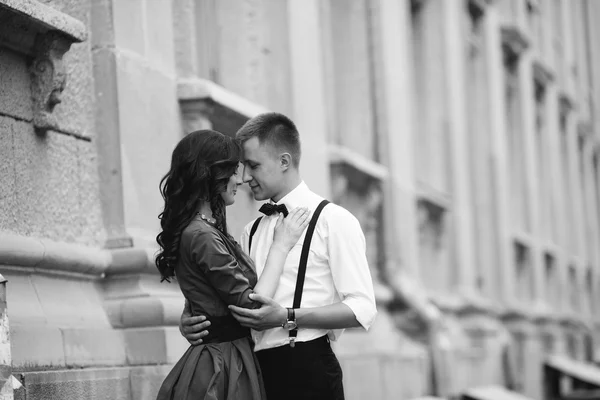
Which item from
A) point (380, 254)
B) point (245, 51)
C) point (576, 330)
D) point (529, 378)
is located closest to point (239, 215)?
point (245, 51)

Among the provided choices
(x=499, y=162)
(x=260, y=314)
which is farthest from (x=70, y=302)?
(x=499, y=162)

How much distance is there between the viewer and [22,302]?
18.4 feet

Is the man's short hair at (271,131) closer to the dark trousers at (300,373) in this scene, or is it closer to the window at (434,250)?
the dark trousers at (300,373)

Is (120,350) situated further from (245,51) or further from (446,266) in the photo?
(446,266)

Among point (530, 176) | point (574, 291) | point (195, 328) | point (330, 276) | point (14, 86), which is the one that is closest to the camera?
point (195, 328)

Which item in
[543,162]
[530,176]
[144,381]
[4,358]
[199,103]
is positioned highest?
[543,162]

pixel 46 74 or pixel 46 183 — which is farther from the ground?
pixel 46 74

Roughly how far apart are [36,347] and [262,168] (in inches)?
55.1

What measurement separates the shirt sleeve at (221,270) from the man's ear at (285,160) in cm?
→ 50

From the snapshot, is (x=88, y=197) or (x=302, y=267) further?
(x=88, y=197)

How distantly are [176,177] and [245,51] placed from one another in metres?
4.70

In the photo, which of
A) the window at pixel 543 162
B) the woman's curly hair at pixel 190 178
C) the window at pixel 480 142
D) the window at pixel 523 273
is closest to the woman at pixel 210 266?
the woman's curly hair at pixel 190 178

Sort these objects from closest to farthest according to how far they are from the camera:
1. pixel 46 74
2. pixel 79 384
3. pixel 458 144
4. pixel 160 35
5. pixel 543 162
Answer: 1. pixel 79 384
2. pixel 46 74
3. pixel 160 35
4. pixel 458 144
5. pixel 543 162

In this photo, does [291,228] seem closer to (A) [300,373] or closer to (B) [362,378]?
(A) [300,373]
